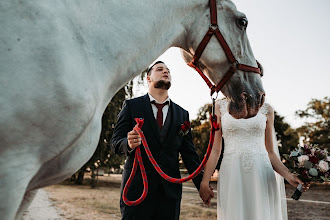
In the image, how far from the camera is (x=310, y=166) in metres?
2.65

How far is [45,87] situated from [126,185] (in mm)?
1397

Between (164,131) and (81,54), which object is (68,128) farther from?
(164,131)

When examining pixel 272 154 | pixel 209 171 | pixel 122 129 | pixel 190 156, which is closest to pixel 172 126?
pixel 190 156

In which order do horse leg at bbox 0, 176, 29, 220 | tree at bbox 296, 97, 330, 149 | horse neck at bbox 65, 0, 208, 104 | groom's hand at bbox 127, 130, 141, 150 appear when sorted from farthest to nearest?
tree at bbox 296, 97, 330, 149 → groom's hand at bbox 127, 130, 141, 150 → horse neck at bbox 65, 0, 208, 104 → horse leg at bbox 0, 176, 29, 220

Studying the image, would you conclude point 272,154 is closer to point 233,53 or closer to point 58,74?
point 233,53

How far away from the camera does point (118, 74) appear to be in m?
1.48

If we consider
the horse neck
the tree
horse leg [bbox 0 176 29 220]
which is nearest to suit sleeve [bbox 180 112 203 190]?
the horse neck

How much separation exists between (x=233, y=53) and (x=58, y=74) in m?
1.15

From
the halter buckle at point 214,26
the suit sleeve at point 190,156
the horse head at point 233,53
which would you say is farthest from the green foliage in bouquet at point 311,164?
the halter buckle at point 214,26

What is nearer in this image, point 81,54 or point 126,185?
point 81,54

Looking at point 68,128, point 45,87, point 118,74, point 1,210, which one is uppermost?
point 118,74

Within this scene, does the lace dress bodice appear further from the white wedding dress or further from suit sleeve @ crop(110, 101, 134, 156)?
suit sleeve @ crop(110, 101, 134, 156)

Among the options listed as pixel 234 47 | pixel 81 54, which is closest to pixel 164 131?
pixel 234 47

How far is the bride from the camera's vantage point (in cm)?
282
